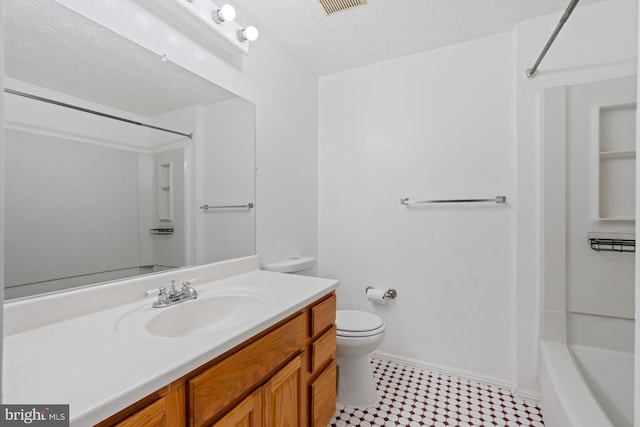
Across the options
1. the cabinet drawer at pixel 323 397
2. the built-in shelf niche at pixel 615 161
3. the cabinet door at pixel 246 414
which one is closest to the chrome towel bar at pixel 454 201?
the built-in shelf niche at pixel 615 161

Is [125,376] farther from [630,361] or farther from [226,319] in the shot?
[630,361]

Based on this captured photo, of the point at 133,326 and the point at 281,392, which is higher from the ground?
the point at 133,326

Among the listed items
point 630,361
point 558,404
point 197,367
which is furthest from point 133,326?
point 630,361

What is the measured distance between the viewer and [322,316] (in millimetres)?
1324

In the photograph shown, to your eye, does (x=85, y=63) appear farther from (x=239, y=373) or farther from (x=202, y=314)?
(x=239, y=373)

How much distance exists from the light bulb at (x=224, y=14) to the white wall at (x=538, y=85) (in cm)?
165

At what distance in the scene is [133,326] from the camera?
0.89 m

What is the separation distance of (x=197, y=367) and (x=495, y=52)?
89.9 inches

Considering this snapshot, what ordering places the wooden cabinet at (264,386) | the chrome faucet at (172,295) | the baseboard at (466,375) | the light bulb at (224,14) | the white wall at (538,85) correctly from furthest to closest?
the baseboard at (466,375), the white wall at (538,85), the light bulb at (224,14), the chrome faucet at (172,295), the wooden cabinet at (264,386)

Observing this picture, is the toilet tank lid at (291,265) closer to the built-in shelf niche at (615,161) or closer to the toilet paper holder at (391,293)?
the toilet paper holder at (391,293)

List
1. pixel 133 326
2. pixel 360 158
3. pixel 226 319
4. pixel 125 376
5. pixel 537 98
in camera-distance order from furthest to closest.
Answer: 1. pixel 360 158
2. pixel 537 98
3. pixel 226 319
4. pixel 133 326
5. pixel 125 376

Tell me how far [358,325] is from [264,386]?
86 cm

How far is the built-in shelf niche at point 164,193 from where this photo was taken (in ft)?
4.17

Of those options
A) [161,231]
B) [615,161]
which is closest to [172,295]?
[161,231]
